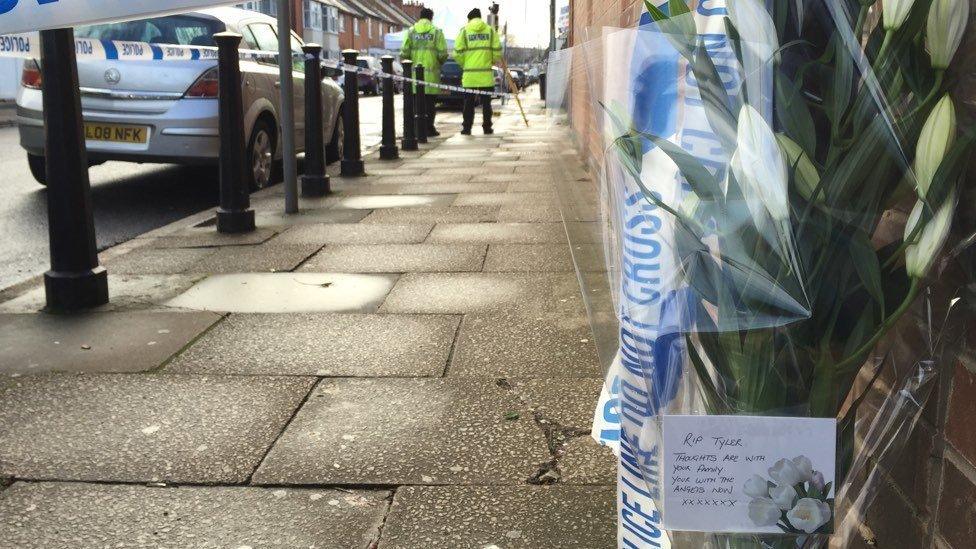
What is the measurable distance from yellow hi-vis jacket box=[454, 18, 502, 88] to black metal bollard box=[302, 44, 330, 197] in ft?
23.9

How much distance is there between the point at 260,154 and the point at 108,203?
1.34m

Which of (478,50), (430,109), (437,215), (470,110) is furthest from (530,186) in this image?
(470,110)

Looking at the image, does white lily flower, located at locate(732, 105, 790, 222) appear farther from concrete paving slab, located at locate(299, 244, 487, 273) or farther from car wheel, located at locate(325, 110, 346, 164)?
car wheel, located at locate(325, 110, 346, 164)

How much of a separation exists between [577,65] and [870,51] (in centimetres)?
→ 68

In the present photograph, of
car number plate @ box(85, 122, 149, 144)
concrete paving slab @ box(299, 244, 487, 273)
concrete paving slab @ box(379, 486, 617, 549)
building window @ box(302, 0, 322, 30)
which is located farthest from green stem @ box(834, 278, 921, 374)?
building window @ box(302, 0, 322, 30)

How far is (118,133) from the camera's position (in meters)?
7.23

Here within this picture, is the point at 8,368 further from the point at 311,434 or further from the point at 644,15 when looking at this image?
the point at 644,15

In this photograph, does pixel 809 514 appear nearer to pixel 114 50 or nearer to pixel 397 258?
pixel 397 258

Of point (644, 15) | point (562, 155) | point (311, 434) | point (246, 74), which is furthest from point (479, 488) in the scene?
point (246, 74)

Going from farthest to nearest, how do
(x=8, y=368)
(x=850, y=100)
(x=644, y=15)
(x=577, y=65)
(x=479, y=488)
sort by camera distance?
(x=8, y=368) → (x=479, y=488) → (x=577, y=65) → (x=644, y=15) → (x=850, y=100)

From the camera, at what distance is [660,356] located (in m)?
1.37

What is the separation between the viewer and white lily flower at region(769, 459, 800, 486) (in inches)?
50.2

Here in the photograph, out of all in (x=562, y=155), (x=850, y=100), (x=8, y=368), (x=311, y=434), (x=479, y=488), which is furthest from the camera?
(x=8, y=368)

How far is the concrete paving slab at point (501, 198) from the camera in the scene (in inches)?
293
